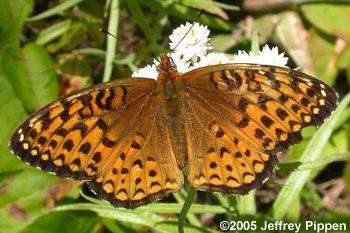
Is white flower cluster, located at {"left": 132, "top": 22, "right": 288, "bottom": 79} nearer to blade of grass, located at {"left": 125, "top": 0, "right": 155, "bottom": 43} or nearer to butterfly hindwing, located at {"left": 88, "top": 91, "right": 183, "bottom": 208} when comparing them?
butterfly hindwing, located at {"left": 88, "top": 91, "right": 183, "bottom": 208}

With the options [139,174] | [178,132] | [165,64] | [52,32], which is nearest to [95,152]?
[139,174]

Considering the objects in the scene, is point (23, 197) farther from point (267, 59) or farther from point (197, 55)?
point (267, 59)

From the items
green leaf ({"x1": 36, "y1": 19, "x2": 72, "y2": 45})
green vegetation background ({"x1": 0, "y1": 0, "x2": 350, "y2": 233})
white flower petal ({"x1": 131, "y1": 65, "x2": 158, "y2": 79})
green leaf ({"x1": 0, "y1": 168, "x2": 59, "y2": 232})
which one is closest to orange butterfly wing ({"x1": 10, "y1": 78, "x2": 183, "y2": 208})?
white flower petal ({"x1": 131, "y1": 65, "x2": 158, "y2": 79})

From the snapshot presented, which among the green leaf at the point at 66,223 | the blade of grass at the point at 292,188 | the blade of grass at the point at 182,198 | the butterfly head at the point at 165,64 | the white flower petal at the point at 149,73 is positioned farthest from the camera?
the green leaf at the point at 66,223

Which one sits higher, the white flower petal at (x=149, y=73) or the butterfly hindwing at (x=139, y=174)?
the white flower petal at (x=149, y=73)

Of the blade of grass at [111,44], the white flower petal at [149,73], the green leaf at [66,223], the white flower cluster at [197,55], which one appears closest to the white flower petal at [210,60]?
the white flower cluster at [197,55]

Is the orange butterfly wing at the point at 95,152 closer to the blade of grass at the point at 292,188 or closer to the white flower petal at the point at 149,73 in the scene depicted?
the white flower petal at the point at 149,73

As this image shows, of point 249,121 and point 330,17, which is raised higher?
point 330,17

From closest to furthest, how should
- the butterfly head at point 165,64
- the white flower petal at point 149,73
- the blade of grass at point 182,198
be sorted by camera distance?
1. the butterfly head at point 165,64
2. the white flower petal at point 149,73
3. the blade of grass at point 182,198
